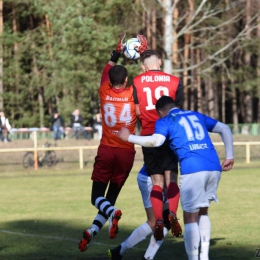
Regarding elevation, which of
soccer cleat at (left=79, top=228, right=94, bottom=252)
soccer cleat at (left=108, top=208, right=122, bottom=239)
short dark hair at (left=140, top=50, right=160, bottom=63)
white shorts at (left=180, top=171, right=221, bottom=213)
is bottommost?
soccer cleat at (left=79, top=228, right=94, bottom=252)

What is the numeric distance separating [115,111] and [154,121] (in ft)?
1.84

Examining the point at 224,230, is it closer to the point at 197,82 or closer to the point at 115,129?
the point at 115,129

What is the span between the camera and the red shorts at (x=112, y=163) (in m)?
8.95

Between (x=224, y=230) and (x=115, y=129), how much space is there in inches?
128

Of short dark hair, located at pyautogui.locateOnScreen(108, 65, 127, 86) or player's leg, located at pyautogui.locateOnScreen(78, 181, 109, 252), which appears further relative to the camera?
short dark hair, located at pyautogui.locateOnScreen(108, 65, 127, 86)

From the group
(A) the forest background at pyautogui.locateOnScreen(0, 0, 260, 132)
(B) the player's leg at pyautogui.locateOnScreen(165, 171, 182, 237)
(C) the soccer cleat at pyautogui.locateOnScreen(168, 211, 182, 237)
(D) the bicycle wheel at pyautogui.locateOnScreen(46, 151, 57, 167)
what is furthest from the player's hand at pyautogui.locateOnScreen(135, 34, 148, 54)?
(A) the forest background at pyautogui.locateOnScreen(0, 0, 260, 132)

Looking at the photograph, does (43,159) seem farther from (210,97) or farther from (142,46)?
(210,97)

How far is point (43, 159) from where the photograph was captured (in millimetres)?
27422

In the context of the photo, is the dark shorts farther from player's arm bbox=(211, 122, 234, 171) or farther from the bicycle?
the bicycle

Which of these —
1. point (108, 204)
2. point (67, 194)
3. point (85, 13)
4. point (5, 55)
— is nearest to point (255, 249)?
point (108, 204)

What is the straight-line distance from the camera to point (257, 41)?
136 ft

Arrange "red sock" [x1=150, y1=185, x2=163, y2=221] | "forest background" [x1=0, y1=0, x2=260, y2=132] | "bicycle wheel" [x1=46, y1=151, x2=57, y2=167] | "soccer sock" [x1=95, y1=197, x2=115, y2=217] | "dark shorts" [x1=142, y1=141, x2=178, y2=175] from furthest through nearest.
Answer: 1. "forest background" [x1=0, y1=0, x2=260, y2=132]
2. "bicycle wheel" [x1=46, y1=151, x2=57, y2=167]
3. "soccer sock" [x1=95, y1=197, x2=115, y2=217]
4. "dark shorts" [x1=142, y1=141, x2=178, y2=175]
5. "red sock" [x1=150, y1=185, x2=163, y2=221]

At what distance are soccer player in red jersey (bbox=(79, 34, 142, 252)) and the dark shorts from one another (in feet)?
2.09

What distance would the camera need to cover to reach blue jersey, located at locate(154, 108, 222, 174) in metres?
7.41
